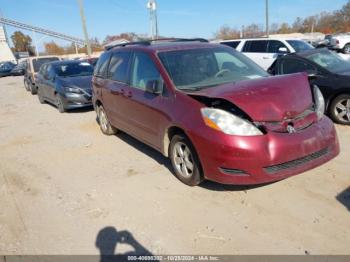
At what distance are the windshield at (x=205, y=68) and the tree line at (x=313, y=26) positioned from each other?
62019mm

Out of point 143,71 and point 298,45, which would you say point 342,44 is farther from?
point 143,71

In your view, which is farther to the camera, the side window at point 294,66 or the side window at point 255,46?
the side window at point 255,46

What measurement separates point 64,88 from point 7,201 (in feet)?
19.9

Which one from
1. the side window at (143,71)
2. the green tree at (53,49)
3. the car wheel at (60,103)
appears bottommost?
the green tree at (53,49)

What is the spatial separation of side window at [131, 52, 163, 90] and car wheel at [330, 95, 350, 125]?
3.85 metres

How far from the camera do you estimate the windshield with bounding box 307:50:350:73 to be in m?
6.64

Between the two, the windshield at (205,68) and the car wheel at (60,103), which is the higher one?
the windshield at (205,68)

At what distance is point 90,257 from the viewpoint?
2986 mm

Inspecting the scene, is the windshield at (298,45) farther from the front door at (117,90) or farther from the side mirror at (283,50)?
the front door at (117,90)

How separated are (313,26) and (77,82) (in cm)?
7541

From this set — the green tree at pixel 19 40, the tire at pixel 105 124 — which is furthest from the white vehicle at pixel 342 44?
the green tree at pixel 19 40

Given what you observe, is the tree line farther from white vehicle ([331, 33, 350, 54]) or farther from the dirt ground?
the dirt ground

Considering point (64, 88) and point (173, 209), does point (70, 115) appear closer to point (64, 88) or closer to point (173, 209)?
point (64, 88)

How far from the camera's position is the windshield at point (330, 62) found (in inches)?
262
